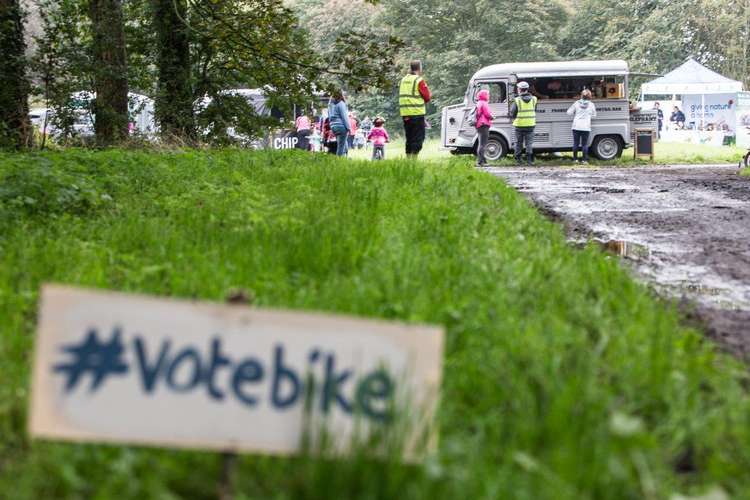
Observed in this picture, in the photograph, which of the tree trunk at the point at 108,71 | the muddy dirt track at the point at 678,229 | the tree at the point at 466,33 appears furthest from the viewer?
the tree at the point at 466,33

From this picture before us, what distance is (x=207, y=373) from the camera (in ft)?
6.64

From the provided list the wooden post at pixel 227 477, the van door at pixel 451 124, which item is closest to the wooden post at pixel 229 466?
the wooden post at pixel 227 477

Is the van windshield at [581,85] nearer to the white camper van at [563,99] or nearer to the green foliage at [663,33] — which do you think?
the white camper van at [563,99]

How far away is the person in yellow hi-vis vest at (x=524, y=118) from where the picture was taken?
23.2 m

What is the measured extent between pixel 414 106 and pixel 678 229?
9.10 m

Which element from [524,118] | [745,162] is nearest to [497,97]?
[524,118]

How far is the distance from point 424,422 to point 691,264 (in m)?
4.72

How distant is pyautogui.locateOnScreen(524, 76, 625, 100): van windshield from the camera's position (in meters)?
24.8

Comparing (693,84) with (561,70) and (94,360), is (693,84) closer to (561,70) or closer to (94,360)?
(561,70)

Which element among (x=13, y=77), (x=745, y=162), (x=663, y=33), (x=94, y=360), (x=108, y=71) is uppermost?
(x=663, y=33)

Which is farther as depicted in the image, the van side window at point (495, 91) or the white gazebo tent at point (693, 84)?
the white gazebo tent at point (693, 84)

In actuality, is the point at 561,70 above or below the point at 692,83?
below

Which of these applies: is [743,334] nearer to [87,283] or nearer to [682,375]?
[682,375]

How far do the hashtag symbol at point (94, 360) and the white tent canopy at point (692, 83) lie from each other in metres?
42.4
